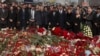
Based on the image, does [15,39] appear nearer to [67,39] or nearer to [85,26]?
[67,39]

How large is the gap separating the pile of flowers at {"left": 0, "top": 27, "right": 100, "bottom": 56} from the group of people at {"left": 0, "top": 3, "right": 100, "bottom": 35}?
10.8 m

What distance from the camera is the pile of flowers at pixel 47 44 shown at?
8.90 meters

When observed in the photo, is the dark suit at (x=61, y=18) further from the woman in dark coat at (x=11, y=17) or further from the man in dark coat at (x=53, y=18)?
the woman in dark coat at (x=11, y=17)

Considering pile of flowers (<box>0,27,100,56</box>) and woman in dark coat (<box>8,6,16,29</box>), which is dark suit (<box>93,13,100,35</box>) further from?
pile of flowers (<box>0,27,100,56</box>)

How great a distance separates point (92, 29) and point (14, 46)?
12.2 meters

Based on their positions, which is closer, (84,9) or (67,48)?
(67,48)

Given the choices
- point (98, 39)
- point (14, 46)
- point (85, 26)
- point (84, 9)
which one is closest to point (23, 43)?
point (14, 46)

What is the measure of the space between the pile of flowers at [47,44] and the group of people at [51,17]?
10835 mm

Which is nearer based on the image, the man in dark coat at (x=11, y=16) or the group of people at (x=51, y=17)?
the group of people at (x=51, y=17)

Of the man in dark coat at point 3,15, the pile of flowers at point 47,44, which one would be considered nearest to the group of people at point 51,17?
the man in dark coat at point 3,15

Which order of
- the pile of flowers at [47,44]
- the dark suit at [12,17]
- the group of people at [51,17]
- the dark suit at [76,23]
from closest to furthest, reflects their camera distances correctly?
the pile of flowers at [47,44] < the group of people at [51,17] < the dark suit at [76,23] < the dark suit at [12,17]

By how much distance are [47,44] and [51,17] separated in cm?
1439

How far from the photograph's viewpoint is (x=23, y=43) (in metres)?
9.45

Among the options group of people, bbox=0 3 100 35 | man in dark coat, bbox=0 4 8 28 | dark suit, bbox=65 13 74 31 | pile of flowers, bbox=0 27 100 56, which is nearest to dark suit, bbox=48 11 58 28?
group of people, bbox=0 3 100 35
